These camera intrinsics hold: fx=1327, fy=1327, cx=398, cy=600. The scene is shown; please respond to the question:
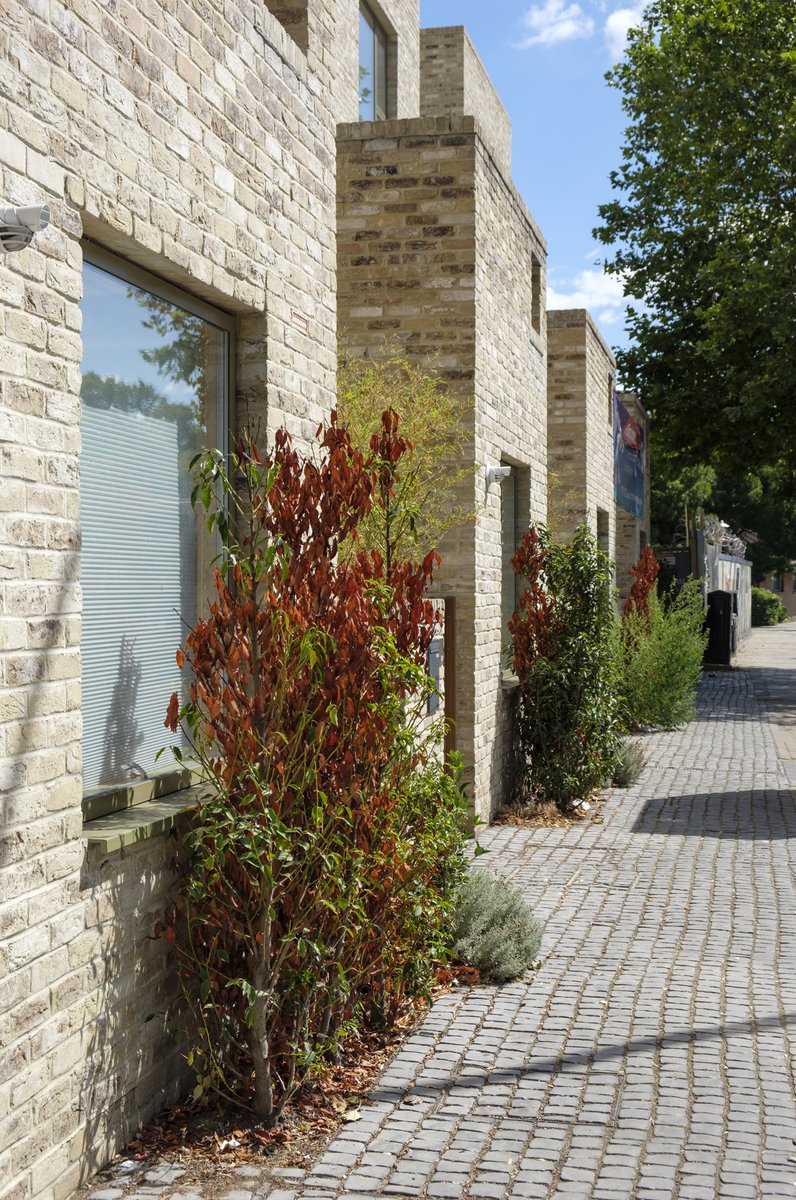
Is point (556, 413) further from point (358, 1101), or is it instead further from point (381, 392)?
point (358, 1101)

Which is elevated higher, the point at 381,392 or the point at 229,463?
the point at 381,392

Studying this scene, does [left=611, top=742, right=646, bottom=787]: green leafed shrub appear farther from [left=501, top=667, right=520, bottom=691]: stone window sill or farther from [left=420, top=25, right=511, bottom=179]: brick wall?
[left=420, top=25, right=511, bottom=179]: brick wall

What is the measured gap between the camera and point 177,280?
15.9ft

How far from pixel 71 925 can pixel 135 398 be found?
1868mm

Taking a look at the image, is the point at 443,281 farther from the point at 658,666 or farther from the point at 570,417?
the point at 658,666

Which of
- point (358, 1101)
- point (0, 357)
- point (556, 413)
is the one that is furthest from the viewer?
point (556, 413)

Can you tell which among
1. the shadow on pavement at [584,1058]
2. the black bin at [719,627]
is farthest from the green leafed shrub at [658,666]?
the shadow on pavement at [584,1058]

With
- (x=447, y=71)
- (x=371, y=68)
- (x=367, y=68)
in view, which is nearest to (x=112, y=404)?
(x=367, y=68)

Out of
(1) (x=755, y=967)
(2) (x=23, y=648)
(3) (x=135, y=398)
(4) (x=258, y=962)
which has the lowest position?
(1) (x=755, y=967)

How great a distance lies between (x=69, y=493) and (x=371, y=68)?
9.73 meters

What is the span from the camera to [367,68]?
12273 mm

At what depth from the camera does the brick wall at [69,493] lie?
3555 millimetres

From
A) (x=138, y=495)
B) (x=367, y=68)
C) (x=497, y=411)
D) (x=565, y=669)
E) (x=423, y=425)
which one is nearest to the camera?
(x=138, y=495)

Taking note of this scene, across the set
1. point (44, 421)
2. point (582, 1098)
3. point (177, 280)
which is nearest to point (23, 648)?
point (44, 421)
